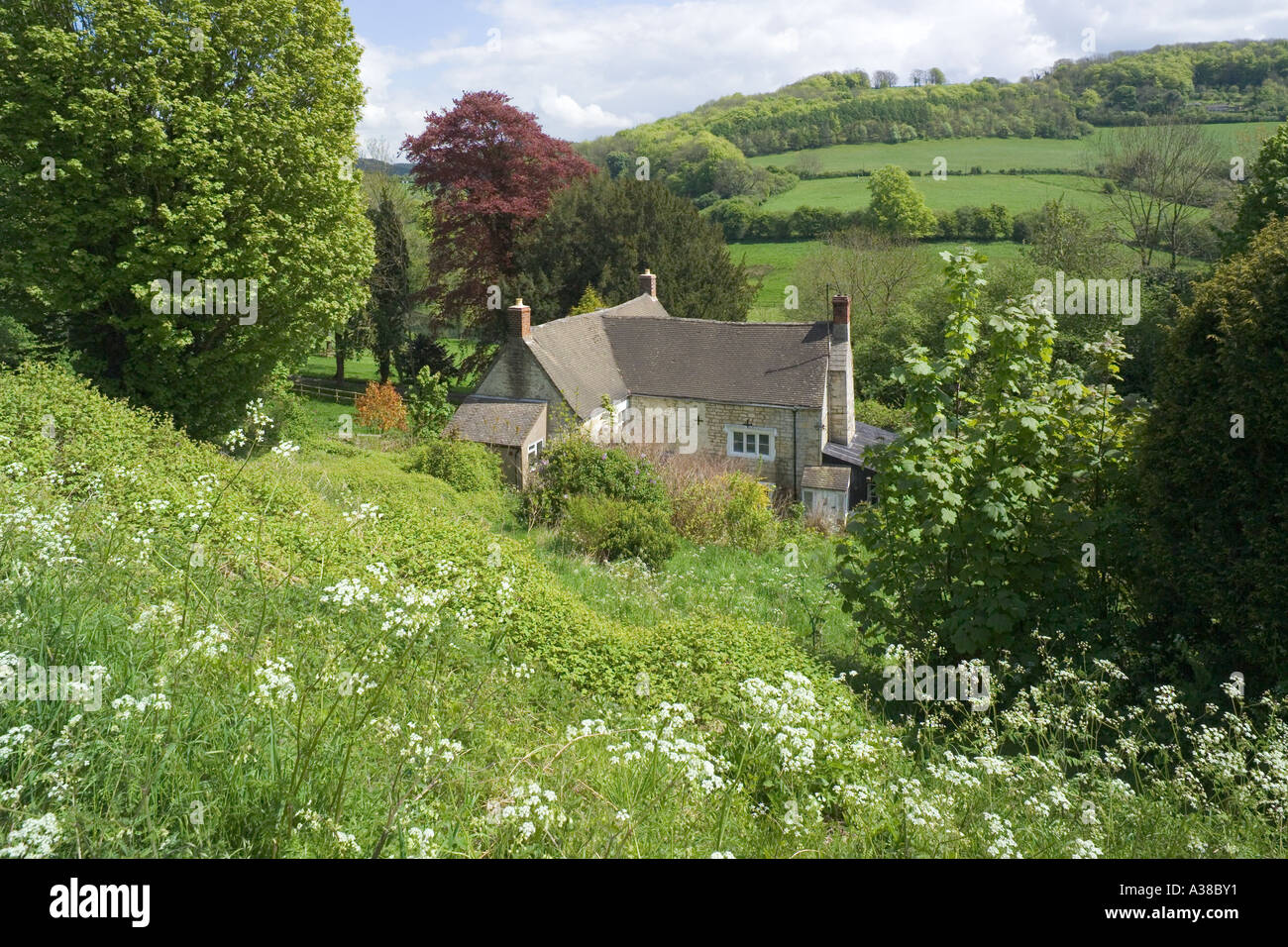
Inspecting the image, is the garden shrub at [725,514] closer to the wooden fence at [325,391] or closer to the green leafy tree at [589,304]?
the green leafy tree at [589,304]

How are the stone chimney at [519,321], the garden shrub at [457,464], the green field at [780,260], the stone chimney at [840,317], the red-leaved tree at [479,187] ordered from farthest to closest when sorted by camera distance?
1. the green field at [780,260]
2. the red-leaved tree at [479,187]
3. the stone chimney at [840,317]
4. the stone chimney at [519,321]
5. the garden shrub at [457,464]

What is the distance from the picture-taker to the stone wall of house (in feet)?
93.9

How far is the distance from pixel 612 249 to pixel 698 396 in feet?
41.0

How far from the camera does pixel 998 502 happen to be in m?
8.69

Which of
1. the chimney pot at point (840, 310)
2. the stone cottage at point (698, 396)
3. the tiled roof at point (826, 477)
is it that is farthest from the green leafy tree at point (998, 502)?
the chimney pot at point (840, 310)

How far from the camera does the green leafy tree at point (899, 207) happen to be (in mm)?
58125

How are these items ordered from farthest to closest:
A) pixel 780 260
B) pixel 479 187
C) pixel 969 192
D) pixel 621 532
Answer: pixel 969 192, pixel 780 260, pixel 479 187, pixel 621 532

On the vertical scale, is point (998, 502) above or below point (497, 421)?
below

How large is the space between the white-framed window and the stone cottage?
0.12 feet

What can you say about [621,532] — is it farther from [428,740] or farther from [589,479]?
[428,740]

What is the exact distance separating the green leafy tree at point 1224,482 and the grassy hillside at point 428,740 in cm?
200

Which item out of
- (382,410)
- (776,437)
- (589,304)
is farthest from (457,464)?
(589,304)

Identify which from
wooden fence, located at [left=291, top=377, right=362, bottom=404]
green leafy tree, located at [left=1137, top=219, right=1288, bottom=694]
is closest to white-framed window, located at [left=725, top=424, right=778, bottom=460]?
green leafy tree, located at [left=1137, top=219, right=1288, bottom=694]
